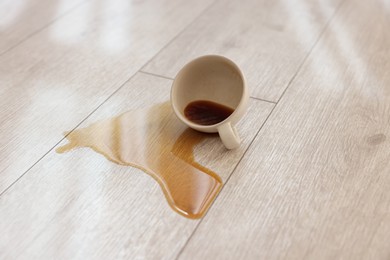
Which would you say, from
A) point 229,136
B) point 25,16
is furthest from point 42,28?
point 229,136

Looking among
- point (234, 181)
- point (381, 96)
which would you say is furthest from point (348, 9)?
point (234, 181)

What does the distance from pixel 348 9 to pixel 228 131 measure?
22.0 inches

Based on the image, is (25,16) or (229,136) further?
(25,16)

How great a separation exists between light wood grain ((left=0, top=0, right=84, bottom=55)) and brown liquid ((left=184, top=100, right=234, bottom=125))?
47cm

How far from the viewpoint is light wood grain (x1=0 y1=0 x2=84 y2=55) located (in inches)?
37.9

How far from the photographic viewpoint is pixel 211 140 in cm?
68

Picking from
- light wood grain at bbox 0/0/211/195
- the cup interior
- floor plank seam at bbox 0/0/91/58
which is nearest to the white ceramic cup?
the cup interior

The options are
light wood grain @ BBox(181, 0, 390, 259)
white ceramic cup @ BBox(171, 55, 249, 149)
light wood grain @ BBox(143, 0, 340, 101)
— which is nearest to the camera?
light wood grain @ BBox(181, 0, 390, 259)

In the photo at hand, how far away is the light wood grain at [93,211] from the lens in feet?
1.78

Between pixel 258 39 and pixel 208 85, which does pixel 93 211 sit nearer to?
pixel 208 85

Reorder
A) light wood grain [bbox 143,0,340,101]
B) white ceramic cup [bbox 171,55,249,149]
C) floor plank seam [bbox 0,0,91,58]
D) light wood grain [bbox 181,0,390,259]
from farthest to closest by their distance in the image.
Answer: floor plank seam [bbox 0,0,91,58] → light wood grain [bbox 143,0,340,101] → white ceramic cup [bbox 171,55,249,149] → light wood grain [bbox 181,0,390,259]

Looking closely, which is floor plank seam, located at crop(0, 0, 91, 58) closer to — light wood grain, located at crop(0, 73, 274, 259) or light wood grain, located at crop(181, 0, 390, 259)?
light wood grain, located at crop(0, 73, 274, 259)

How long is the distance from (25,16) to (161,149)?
586mm

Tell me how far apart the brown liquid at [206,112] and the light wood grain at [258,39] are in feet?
0.35
